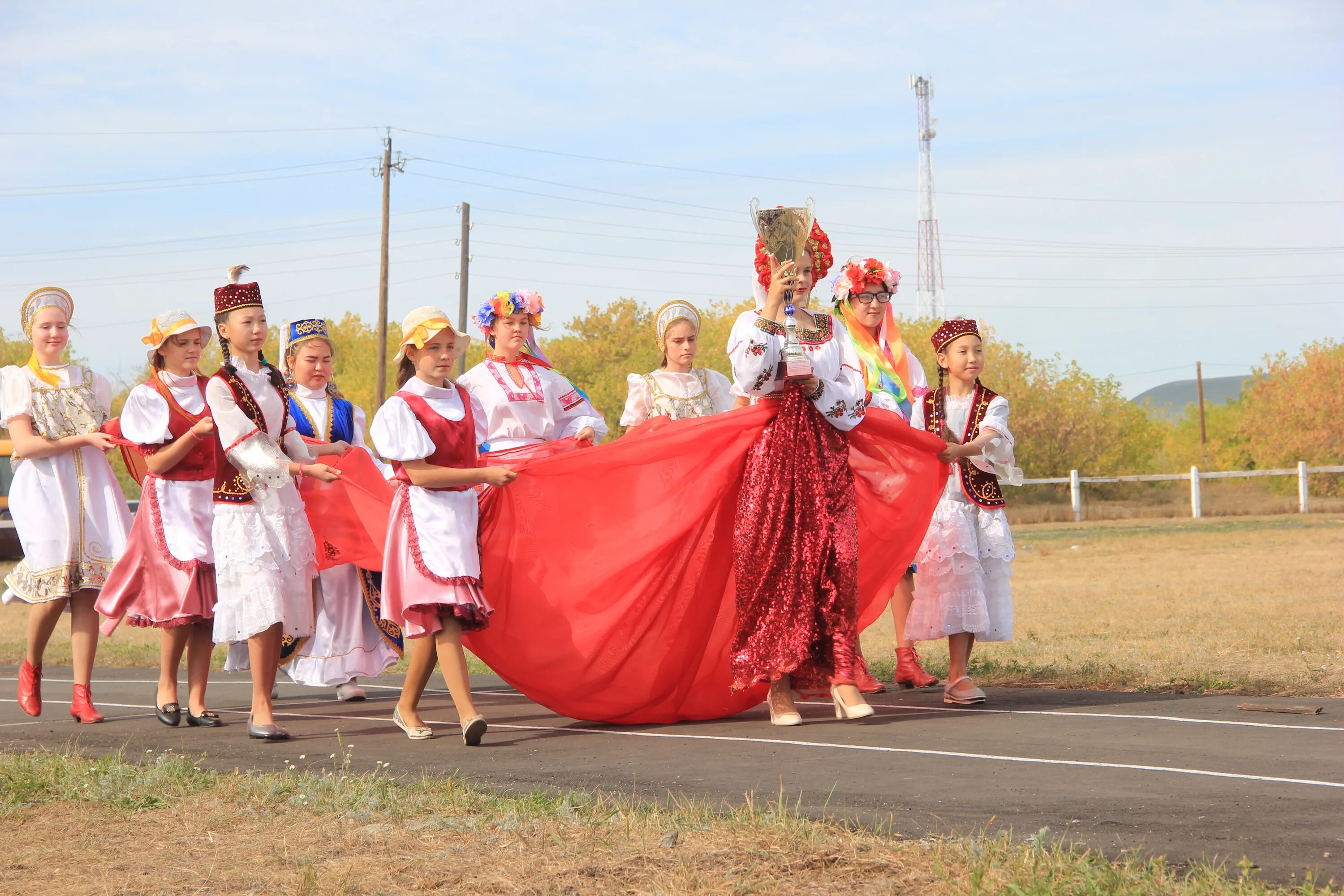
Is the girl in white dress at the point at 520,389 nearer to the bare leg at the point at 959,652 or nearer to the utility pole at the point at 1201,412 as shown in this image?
the bare leg at the point at 959,652

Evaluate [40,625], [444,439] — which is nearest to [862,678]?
[444,439]

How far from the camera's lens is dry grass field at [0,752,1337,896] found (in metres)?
3.99

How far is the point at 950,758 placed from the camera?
6051 mm

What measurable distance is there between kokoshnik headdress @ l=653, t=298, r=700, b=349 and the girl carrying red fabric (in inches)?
78.3

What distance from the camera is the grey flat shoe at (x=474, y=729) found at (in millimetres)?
6887

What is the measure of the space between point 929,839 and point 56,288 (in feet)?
22.7

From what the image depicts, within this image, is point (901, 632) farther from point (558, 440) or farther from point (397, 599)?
point (397, 599)

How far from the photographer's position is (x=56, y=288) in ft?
29.8

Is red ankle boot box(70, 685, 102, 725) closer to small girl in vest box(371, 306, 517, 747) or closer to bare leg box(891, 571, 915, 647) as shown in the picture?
small girl in vest box(371, 306, 517, 747)

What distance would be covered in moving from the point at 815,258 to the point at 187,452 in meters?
3.69

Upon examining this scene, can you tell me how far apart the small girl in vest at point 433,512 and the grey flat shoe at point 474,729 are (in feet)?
0.05

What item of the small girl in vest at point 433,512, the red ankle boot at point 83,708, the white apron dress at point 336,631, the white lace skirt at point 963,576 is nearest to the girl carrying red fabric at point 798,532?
the white lace skirt at point 963,576

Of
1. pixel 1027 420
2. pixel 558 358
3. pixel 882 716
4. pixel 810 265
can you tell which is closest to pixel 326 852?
pixel 882 716

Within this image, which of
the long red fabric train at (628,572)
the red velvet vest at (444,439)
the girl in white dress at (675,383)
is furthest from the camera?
the girl in white dress at (675,383)
